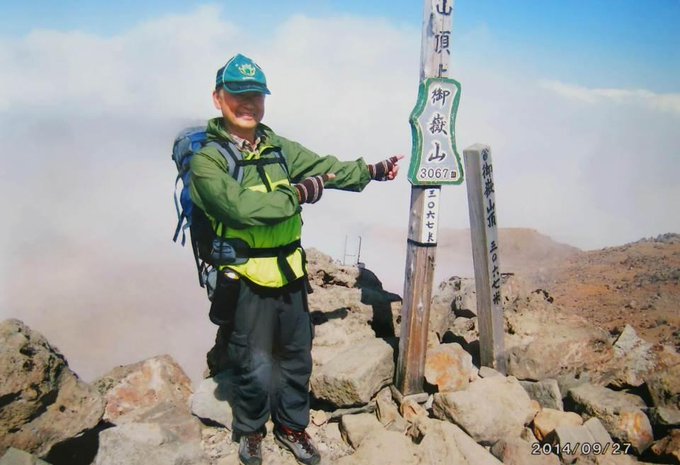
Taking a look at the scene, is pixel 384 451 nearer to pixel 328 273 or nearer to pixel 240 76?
pixel 328 273

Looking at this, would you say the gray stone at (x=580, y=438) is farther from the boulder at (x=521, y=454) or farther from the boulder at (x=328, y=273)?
the boulder at (x=328, y=273)

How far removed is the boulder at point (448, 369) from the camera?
14.4ft

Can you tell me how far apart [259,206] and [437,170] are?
1831mm

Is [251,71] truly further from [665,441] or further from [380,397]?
[665,441]

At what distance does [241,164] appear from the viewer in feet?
10.2

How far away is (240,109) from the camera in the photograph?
3189mm

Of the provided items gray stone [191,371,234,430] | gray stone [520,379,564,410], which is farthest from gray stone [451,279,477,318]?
gray stone [191,371,234,430]

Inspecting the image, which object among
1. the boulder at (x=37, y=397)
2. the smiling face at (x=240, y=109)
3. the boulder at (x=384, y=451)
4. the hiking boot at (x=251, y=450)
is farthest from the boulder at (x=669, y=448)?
the boulder at (x=37, y=397)

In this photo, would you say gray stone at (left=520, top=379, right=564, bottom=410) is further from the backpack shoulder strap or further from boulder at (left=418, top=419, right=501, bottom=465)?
the backpack shoulder strap

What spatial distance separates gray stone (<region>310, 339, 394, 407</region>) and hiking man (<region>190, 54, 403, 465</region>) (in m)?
0.47

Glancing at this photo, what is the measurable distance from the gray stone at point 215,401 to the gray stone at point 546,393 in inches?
108

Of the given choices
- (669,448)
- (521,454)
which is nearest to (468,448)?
(521,454)

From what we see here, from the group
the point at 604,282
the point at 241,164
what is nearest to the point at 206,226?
the point at 241,164
